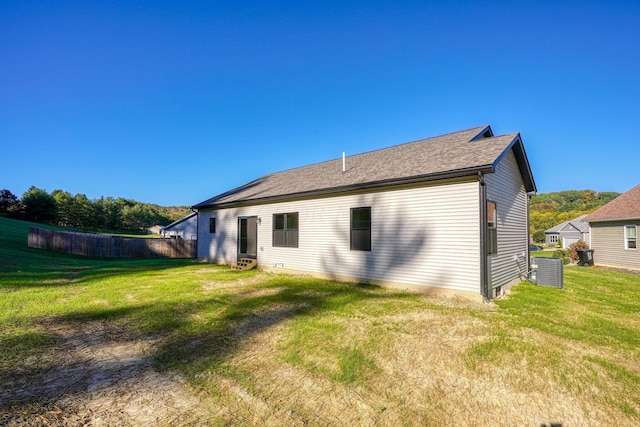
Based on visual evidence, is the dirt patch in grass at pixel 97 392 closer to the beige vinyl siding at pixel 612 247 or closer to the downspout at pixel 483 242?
the downspout at pixel 483 242

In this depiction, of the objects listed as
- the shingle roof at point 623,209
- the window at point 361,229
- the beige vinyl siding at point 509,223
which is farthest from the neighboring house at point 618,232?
the window at point 361,229

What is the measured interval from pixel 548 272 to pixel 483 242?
4.17m

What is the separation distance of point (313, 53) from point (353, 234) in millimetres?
11592

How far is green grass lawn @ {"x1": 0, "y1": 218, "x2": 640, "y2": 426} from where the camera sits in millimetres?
2922

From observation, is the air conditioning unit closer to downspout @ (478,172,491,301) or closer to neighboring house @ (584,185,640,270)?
downspout @ (478,172,491,301)

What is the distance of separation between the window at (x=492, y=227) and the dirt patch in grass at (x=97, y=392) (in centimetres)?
800

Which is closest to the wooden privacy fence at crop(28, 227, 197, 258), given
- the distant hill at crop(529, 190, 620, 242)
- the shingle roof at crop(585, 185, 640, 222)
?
the shingle roof at crop(585, 185, 640, 222)

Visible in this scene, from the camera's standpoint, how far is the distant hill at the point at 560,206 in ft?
200

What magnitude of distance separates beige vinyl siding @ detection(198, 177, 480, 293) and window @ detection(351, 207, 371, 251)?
183 mm

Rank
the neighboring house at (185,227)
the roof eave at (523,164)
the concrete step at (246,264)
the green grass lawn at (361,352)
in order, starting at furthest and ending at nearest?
the neighboring house at (185,227) < the concrete step at (246,264) < the roof eave at (523,164) < the green grass lawn at (361,352)

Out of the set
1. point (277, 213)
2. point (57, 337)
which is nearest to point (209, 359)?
point (57, 337)

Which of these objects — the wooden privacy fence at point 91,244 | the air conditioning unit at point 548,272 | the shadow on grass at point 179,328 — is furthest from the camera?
the wooden privacy fence at point 91,244

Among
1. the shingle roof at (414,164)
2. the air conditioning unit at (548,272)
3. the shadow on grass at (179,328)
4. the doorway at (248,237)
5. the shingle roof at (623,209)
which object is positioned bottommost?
the shadow on grass at (179,328)

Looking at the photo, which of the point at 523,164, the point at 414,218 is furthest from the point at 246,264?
the point at 523,164
